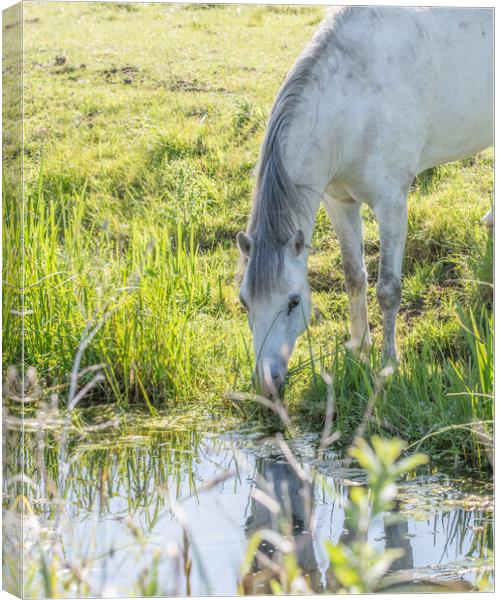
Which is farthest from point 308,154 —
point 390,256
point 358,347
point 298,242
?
point 358,347

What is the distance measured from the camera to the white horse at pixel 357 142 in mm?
3301

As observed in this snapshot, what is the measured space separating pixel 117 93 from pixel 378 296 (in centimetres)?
131

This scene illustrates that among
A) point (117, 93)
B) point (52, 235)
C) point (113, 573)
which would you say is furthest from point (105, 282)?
point (113, 573)

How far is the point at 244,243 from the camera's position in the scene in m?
3.26

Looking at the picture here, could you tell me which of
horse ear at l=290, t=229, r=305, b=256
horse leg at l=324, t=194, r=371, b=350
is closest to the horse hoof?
horse leg at l=324, t=194, r=371, b=350

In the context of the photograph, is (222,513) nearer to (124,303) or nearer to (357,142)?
(124,303)

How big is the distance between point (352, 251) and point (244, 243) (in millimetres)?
973

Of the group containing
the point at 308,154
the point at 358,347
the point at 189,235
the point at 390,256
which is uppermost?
the point at 308,154

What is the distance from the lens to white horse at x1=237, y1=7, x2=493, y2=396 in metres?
3.30

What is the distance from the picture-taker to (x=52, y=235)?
337 centimetres

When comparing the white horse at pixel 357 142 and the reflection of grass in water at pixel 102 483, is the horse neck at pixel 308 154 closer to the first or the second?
the white horse at pixel 357 142

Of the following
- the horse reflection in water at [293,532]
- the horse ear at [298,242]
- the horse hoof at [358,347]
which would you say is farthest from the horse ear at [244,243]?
the horse reflection in water at [293,532]

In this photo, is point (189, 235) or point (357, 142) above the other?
point (357, 142)

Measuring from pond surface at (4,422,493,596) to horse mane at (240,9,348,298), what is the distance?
1.91 feet
